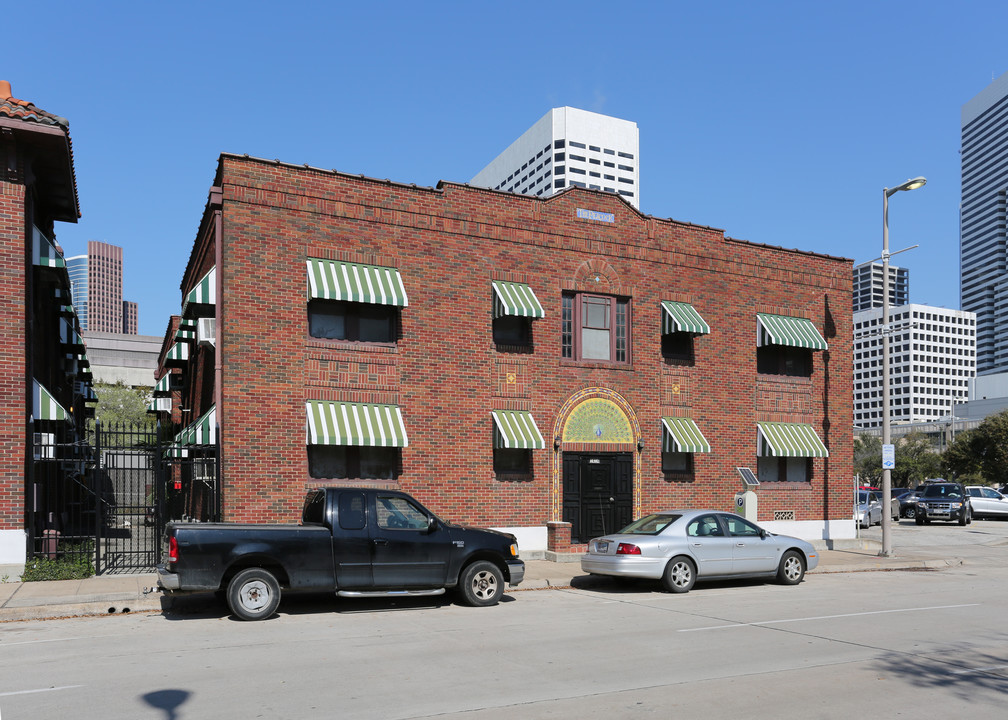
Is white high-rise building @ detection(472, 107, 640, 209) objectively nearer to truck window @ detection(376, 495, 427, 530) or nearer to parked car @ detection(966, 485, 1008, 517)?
parked car @ detection(966, 485, 1008, 517)

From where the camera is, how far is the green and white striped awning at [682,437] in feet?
73.1

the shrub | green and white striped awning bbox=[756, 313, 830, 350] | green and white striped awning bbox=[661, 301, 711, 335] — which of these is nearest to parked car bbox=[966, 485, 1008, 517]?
green and white striped awning bbox=[756, 313, 830, 350]

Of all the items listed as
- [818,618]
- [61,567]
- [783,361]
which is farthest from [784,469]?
[61,567]

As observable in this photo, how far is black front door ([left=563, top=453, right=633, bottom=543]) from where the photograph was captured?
2127cm

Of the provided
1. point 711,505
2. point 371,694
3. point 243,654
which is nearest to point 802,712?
point 371,694

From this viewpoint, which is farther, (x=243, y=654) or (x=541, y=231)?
(x=541, y=231)

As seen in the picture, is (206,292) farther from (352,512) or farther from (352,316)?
(352,512)

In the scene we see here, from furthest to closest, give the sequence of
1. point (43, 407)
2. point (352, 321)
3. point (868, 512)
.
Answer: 1. point (868, 512)
2. point (352, 321)
3. point (43, 407)

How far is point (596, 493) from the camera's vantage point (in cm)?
2167

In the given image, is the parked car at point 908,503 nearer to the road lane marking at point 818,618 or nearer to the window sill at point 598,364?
the window sill at point 598,364

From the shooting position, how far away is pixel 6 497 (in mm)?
15289

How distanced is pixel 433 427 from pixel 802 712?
1285cm

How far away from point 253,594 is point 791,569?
10375mm

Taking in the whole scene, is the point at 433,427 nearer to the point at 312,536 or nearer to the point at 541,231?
the point at 541,231
